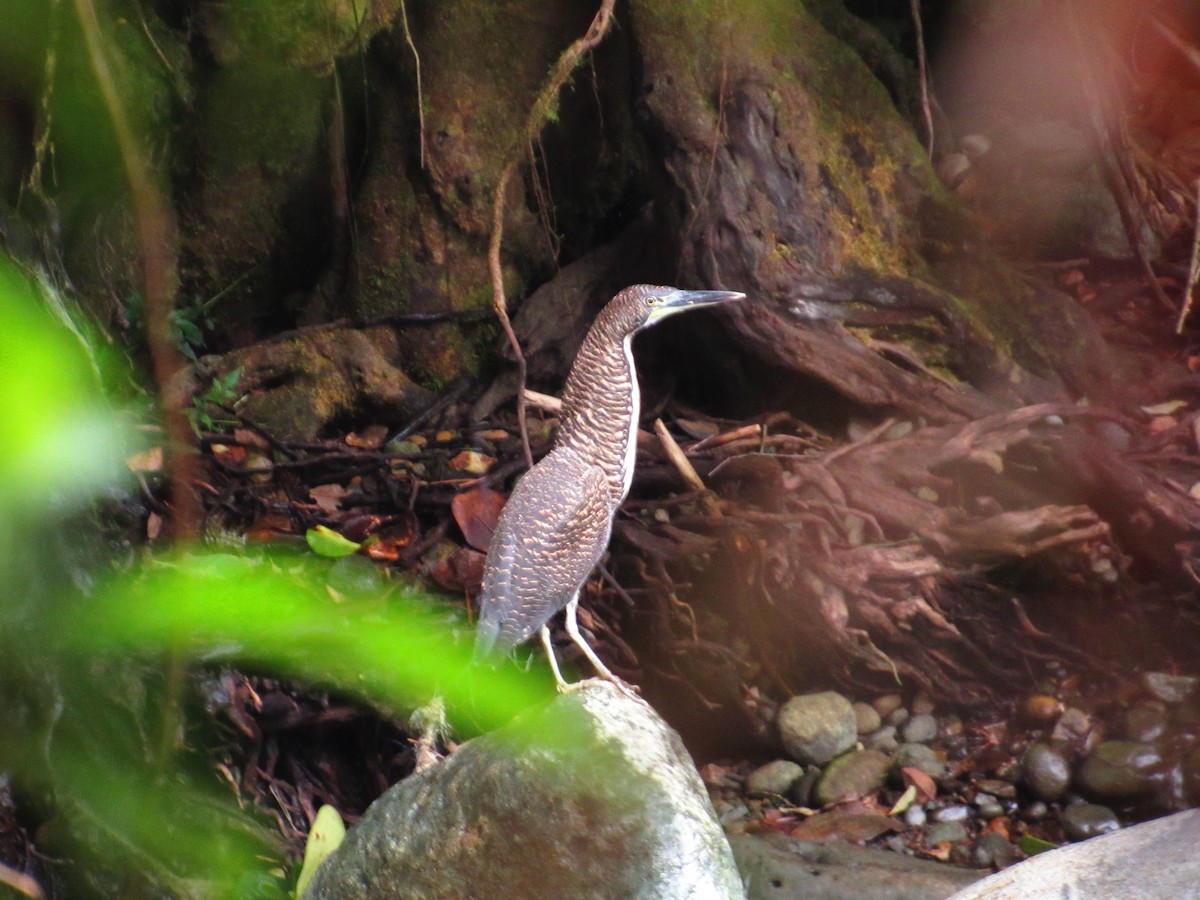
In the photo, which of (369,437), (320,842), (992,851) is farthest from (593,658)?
(369,437)

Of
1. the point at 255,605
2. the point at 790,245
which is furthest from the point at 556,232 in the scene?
the point at 255,605

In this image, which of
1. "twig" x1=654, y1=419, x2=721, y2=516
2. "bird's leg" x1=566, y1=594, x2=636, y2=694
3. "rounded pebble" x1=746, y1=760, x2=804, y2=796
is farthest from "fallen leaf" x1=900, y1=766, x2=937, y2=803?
"twig" x1=654, y1=419, x2=721, y2=516

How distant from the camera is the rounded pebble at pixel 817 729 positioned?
11.9ft

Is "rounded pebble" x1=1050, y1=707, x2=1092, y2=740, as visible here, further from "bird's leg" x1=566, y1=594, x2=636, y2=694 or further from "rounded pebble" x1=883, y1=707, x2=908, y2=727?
"bird's leg" x1=566, y1=594, x2=636, y2=694

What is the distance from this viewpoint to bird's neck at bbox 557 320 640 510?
3150 mm

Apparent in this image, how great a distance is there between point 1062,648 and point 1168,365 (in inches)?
53.8

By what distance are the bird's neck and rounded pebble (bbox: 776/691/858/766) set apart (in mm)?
1074

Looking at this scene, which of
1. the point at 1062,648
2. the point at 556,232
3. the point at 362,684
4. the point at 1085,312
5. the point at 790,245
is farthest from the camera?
the point at 556,232

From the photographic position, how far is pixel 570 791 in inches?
92.3

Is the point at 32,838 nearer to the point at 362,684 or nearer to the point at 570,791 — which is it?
the point at 362,684

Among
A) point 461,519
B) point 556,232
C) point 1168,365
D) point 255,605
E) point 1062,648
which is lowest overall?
point 1062,648

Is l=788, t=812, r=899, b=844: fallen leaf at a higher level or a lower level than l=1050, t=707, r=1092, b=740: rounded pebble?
lower

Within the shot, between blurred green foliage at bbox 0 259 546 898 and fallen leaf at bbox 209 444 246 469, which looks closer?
blurred green foliage at bbox 0 259 546 898

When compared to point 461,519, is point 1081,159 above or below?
above
